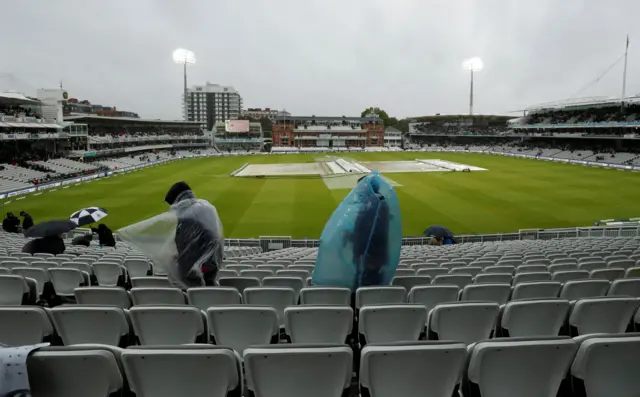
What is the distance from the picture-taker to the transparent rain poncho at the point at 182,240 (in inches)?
222

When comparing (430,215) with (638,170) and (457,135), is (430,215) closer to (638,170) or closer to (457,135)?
(638,170)

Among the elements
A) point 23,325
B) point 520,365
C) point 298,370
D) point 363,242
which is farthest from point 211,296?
point 520,365

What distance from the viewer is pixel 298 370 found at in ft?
8.05

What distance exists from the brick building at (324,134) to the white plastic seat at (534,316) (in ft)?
417

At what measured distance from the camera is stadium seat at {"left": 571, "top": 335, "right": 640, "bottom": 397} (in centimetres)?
260

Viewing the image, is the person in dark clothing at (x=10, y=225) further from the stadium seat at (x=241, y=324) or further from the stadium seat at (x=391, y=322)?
the stadium seat at (x=391, y=322)

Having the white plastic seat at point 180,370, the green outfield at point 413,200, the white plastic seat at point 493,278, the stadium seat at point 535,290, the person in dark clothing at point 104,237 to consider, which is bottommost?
the green outfield at point 413,200

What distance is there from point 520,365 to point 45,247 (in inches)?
431

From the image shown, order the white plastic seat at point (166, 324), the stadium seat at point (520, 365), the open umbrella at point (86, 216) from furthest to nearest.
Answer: the open umbrella at point (86, 216) → the white plastic seat at point (166, 324) → the stadium seat at point (520, 365)

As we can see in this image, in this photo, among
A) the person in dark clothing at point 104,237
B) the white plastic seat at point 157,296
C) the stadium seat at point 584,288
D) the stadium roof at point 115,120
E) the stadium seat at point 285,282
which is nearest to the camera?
the white plastic seat at point 157,296

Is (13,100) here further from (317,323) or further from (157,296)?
(317,323)

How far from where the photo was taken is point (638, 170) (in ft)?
185

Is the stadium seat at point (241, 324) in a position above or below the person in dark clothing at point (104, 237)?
above

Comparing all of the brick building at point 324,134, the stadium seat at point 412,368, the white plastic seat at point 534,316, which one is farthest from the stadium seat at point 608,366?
the brick building at point 324,134
